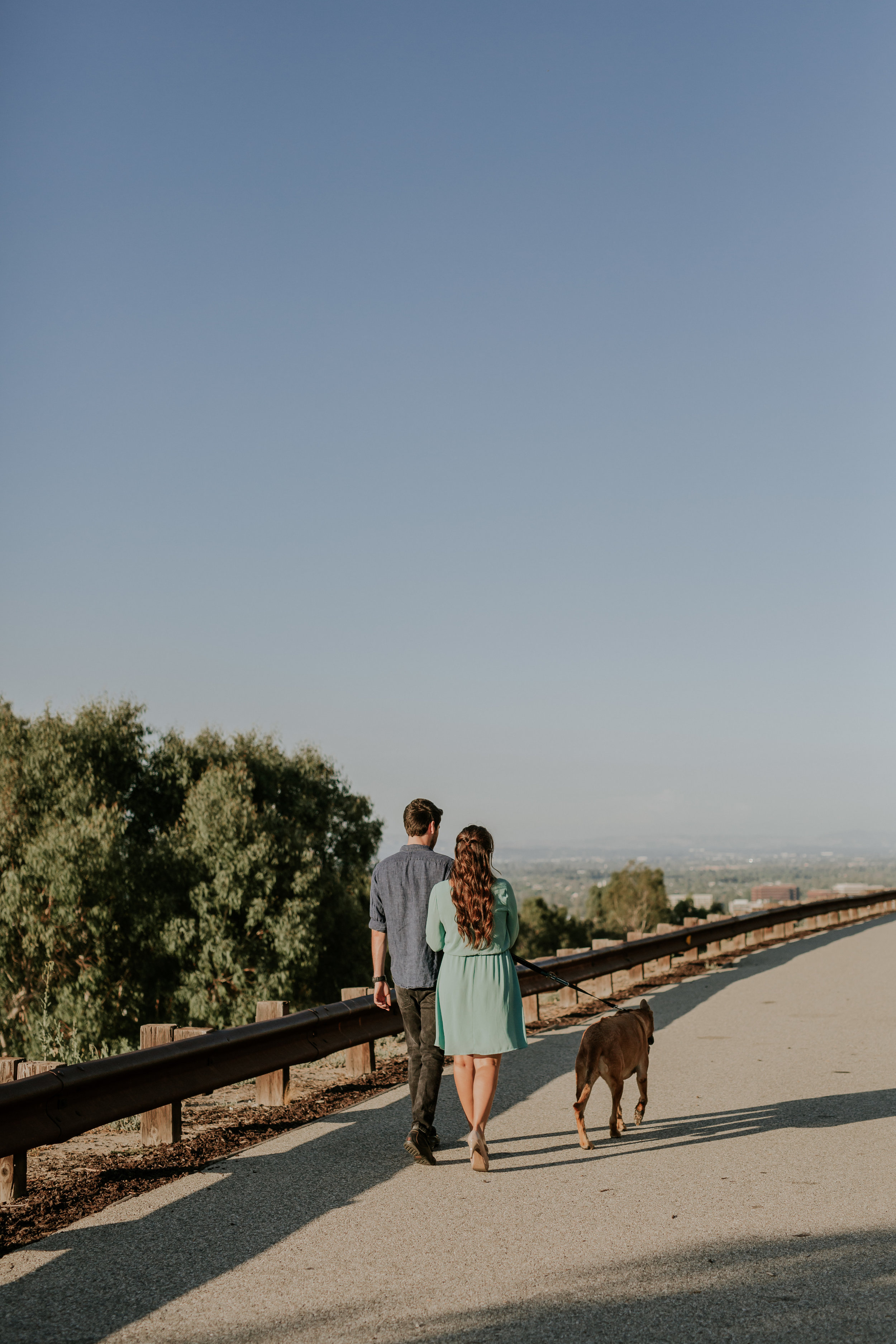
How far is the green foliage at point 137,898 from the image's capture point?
117ft

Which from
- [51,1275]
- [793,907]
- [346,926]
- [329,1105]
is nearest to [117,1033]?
[346,926]

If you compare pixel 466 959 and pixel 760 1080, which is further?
pixel 760 1080

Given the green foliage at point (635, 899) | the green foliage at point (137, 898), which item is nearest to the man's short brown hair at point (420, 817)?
the green foliage at point (137, 898)

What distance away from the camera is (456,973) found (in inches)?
233

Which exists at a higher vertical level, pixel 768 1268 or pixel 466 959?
pixel 466 959

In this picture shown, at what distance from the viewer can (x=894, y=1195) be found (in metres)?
5.01

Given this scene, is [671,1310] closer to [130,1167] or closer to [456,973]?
[456,973]

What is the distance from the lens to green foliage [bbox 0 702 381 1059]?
3553 cm

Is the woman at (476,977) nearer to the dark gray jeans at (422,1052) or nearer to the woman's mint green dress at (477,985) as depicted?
the woman's mint green dress at (477,985)

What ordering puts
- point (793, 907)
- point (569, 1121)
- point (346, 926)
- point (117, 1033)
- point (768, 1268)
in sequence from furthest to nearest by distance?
point (346, 926), point (117, 1033), point (793, 907), point (569, 1121), point (768, 1268)

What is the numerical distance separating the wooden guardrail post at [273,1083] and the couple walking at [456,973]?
1.31 meters

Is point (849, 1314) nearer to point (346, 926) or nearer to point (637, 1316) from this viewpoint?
point (637, 1316)

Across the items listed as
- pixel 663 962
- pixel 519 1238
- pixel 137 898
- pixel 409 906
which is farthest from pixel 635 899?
pixel 519 1238

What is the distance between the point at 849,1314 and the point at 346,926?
38.7 meters
